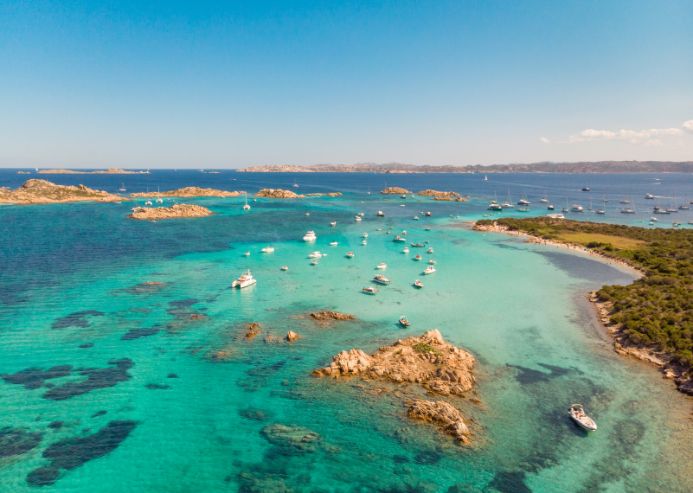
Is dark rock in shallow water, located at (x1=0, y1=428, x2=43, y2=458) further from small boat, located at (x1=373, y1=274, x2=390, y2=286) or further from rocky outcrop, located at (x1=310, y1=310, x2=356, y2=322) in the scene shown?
small boat, located at (x1=373, y1=274, x2=390, y2=286)

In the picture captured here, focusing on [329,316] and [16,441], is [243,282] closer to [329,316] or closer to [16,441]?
[329,316]

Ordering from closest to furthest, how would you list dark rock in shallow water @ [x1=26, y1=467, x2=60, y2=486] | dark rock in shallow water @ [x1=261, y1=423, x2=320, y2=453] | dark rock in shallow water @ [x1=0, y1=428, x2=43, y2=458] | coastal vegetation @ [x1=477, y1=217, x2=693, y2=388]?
dark rock in shallow water @ [x1=26, y1=467, x2=60, y2=486] < dark rock in shallow water @ [x1=0, y1=428, x2=43, y2=458] < dark rock in shallow water @ [x1=261, y1=423, x2=320, y2=453] < coastal vegetation @ [x1=477, y1=217, x2=693, y2=388]

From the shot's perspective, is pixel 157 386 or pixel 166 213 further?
pixel 166 213

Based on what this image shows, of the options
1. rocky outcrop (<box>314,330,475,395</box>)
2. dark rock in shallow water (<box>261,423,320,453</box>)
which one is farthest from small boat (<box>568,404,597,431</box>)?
dark rock in shallow water (<box>261,423,320,453</box>)

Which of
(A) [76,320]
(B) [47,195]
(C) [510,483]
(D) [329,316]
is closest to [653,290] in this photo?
(C) [510,483]

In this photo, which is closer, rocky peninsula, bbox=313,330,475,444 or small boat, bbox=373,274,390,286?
rocky peninsula, bbox=313,330,475,444

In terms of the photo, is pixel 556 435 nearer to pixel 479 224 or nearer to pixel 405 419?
pixel 405 419
